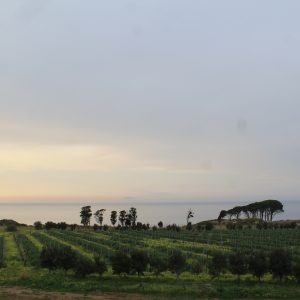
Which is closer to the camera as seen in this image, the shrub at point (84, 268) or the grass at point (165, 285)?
the grass at point (165, 285)

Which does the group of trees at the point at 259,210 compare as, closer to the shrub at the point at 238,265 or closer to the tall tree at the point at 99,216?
the tall tree at the point at 99,216

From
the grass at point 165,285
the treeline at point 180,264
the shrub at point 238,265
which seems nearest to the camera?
the grass at point 165,285

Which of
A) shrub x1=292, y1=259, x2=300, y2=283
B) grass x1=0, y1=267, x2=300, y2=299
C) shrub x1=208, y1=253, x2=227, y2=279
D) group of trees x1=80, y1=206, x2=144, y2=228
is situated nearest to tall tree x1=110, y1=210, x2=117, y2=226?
group of trees x1=80, y1=206, x2=144, y2=228

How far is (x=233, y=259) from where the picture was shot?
36781mm

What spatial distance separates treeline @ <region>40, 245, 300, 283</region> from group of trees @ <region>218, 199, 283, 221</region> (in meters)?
123

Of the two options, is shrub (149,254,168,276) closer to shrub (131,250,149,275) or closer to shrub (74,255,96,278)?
shrub (131,250,149,275)

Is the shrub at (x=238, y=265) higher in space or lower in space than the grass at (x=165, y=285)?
higher

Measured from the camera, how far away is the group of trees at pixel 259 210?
15812 cm

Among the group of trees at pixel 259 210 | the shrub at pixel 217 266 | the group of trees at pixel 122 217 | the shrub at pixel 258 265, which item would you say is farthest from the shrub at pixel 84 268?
the group of trees at pixel 259 210

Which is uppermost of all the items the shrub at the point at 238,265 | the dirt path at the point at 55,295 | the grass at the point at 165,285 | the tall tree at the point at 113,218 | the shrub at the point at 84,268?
the tall tree at the point at 113,218

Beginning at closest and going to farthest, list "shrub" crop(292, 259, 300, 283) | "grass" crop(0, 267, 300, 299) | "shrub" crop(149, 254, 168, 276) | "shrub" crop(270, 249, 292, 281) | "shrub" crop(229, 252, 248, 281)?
"grass" crop(0, 267, 300, 299)
"shrub" crop(292, 259, 300, 283)
"shrub" crop(270, 249, 292, 281)
"shrub" crop(229, 252, 248, 281)
"shrub" crop(149, 254, 168, 276)

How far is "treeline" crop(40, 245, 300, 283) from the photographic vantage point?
35969mm

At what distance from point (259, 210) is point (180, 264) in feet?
425

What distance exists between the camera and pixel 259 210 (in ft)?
530
